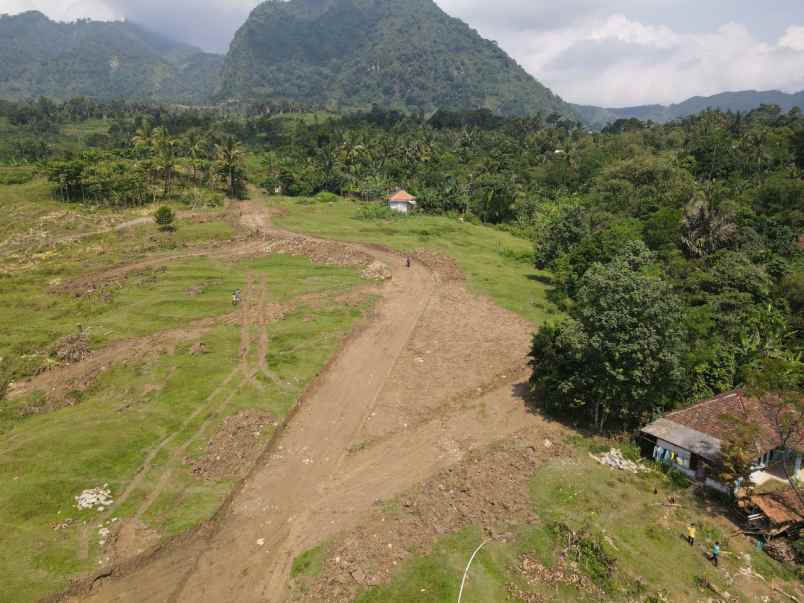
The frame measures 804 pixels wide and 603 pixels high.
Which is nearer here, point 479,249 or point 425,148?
point 479,249

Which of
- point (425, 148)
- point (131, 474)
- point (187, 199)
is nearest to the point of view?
point (131, 474)

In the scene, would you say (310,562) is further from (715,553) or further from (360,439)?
(715,553)

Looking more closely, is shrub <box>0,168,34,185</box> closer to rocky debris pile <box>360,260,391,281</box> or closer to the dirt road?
rocky debris pile <box>360,260,391,281</box>

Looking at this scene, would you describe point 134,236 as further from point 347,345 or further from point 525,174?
point 525,174

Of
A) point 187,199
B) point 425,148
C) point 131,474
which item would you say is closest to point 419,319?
point 131,474

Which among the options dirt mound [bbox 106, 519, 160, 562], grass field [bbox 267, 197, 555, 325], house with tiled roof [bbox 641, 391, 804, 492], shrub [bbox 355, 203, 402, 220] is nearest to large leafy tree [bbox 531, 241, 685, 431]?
house with tiled roof [bbox 641, 391, 804, 492]

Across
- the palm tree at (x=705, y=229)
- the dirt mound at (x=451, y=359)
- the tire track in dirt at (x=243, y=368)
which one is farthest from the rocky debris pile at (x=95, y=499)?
the palm tree at (x=705, y=229)
